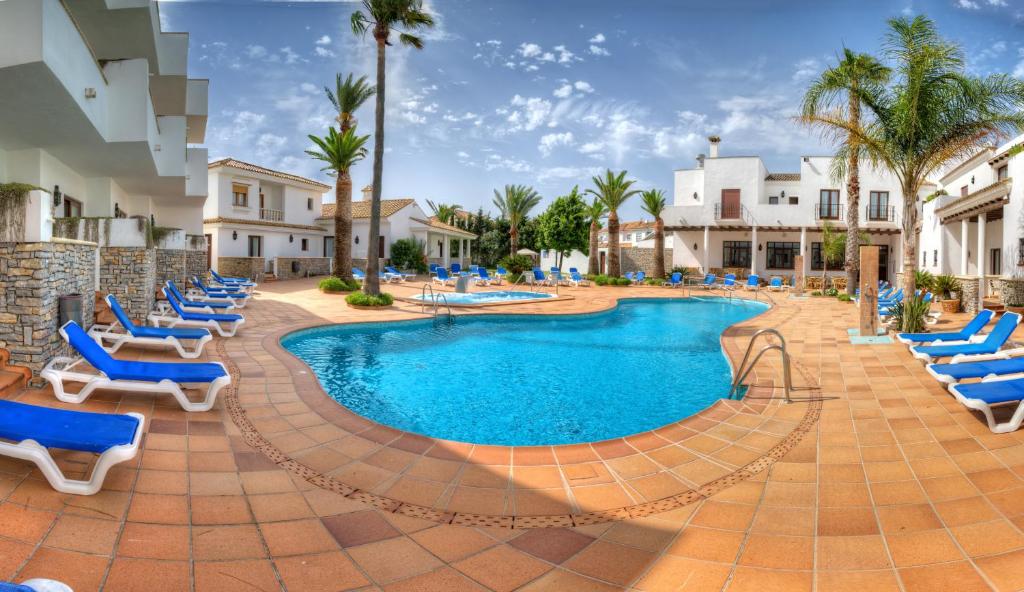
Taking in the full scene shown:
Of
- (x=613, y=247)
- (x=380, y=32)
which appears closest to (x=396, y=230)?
(x=613, y=247)

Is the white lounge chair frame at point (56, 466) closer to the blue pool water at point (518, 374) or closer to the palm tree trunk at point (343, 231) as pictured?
the blue pool water at point (518, 374)

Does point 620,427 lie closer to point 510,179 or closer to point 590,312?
point 590,312

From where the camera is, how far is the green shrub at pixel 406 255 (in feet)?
105

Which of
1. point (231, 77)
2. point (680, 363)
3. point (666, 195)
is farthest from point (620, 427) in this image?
point (666, 195)

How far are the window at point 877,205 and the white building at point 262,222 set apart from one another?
3173 centimetres

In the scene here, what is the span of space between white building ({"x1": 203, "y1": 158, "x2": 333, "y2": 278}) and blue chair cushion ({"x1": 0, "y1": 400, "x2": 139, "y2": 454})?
24.4 m

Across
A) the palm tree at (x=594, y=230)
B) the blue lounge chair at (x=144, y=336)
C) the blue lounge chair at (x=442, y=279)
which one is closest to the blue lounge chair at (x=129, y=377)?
the blue lounge chair at (x=144, y=336)

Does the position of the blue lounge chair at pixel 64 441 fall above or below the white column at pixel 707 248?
below

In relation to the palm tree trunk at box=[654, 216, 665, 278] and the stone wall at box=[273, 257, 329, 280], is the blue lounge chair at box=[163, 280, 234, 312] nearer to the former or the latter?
the stone wall at box=[273, 257, 329, 280]

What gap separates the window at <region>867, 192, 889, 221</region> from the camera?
3142cm

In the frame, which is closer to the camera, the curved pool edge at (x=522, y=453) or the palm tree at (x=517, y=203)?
the curved pool edge at (x=522, y=453)

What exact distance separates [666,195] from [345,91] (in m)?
19.6

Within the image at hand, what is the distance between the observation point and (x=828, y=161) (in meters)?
31.9

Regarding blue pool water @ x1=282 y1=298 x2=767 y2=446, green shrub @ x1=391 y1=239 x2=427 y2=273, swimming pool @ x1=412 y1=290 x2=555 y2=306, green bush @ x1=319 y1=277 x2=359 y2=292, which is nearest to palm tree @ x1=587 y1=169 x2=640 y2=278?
swimming pool @ x1=412 y1=290 x2=555 y2=306
